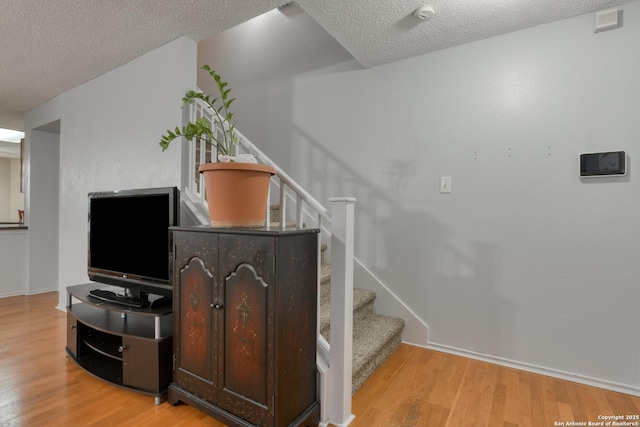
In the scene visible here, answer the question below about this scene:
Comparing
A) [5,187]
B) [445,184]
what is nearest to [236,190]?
[445,184]

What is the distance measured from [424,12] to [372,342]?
2057 mm

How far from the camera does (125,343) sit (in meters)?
1.83

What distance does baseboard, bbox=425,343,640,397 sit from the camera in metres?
1.84

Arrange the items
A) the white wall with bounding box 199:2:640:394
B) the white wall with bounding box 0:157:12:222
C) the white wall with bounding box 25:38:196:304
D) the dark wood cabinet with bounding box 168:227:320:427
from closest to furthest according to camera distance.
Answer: the dark wood cabinet with bounding box 168:227:320:427 → the white wall with bounding box 199:2:640:394 → the white wall with bounding box 25:38:196:304 → the white wall with bounding box 0:157:12:222

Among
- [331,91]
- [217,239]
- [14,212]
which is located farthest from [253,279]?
[14,212]

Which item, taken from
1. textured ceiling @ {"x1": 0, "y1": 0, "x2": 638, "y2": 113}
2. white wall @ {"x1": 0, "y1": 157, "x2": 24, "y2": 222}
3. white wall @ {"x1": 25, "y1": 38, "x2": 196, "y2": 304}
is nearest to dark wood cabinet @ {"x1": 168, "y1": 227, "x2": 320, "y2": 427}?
white wall @ {"x1": 25, "y1": 38, "x2": 196, "y2": 304}

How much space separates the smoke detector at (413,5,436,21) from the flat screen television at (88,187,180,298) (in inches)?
70.9

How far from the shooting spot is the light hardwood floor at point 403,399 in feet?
5.27

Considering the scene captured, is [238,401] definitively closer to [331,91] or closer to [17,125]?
[331,91]

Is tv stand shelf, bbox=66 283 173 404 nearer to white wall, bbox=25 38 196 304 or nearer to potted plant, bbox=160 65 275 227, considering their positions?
potted plant, bbox=160 65 275 227

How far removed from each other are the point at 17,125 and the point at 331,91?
4.69 metres

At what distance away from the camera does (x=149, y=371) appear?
177cm

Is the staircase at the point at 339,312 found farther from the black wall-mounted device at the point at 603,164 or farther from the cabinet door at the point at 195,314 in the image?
the black wall-mounted device at the point at 603,164

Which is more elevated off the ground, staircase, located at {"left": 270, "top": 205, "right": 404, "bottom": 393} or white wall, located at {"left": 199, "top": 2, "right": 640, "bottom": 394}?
white wall, located at {"left": 199, "top": 2, "right": 640, "bottom": 394}
